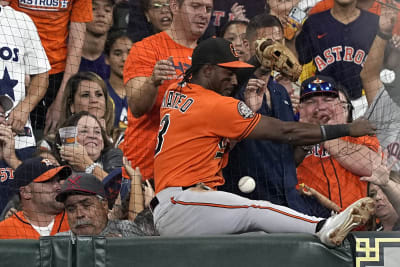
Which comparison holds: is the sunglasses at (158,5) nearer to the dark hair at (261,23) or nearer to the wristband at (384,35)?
the dark hair at (261,23)

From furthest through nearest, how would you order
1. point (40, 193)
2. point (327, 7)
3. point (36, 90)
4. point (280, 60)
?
point (327, 7), point (36, 90), point (40, 193), point (280, 60)

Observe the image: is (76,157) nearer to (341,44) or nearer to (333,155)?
(333,155)

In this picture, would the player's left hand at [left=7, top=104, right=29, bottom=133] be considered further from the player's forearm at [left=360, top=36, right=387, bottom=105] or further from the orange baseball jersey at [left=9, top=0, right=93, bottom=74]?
the player's forearm at [left=360, top=36, right=387, bottom=105]

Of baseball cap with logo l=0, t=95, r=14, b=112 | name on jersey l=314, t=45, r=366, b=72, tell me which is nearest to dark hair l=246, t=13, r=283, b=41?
name on jersey l=314, t=45, r=366, b=72

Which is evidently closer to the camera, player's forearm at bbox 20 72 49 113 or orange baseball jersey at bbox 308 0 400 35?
player's forearm at bbox 20 72 49 113

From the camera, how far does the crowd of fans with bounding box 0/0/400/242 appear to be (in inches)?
154

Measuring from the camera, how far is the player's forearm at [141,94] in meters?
3.91

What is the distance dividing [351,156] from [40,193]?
203 centimetres

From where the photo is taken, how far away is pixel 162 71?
3.75 meters

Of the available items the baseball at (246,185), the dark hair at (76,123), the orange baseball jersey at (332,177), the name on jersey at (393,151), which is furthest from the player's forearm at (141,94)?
the name on jersey at (393,151)

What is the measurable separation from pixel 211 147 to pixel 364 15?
1898 mm

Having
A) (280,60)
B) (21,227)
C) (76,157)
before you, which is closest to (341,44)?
(280,60)

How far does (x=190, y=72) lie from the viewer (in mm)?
3477

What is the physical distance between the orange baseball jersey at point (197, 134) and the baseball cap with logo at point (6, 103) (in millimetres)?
1379
